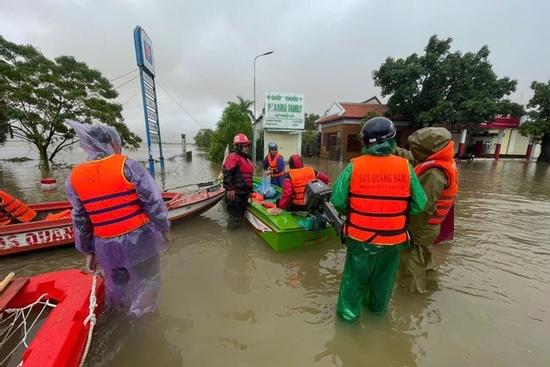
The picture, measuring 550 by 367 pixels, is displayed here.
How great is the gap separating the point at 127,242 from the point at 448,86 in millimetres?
23085

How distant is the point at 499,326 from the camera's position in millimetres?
2521

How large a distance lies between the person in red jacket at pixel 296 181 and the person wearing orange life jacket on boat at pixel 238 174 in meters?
0.78

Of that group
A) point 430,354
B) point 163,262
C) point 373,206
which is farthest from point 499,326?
point 163,262

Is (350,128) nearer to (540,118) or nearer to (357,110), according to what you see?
(357,110)

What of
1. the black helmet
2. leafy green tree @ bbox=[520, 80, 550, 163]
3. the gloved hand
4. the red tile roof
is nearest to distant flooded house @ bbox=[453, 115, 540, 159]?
leafy green tree @ bbox=[520, 80, 550, 163]

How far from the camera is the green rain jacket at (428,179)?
97.0 inches

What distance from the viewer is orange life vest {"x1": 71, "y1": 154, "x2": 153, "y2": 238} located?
1.90 metres

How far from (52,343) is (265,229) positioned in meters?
2.98

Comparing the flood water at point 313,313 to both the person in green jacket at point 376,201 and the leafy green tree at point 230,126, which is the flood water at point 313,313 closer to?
the person in green jacket at point 376,201

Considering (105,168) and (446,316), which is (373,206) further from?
(105,168)

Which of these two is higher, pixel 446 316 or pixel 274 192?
pixel 274 192

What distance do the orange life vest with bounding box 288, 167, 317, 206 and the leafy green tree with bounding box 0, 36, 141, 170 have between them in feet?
49.5

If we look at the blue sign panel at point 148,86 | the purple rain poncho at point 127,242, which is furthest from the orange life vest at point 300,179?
the blue sign panel at point 148,86

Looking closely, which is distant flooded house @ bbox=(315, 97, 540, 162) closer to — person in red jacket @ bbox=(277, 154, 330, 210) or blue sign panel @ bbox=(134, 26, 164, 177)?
blue sign panel @ bbox=(134, 26, 164, 177)
